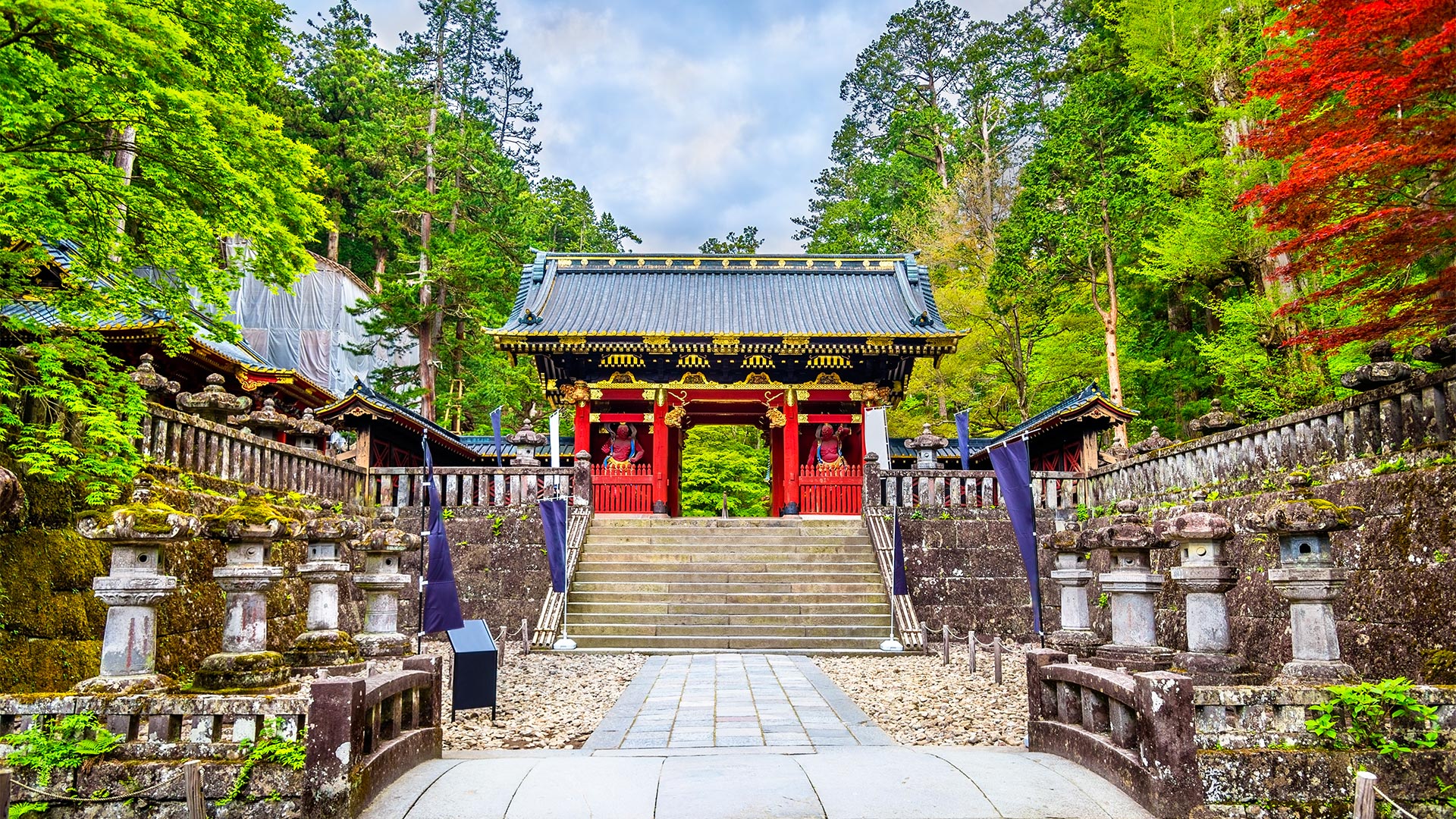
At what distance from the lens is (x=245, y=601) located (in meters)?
5.91

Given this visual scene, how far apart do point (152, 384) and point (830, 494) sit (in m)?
12.0

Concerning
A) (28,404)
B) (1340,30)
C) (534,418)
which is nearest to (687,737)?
(28,404)

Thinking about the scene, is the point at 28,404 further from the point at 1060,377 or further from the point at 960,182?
the point at 960,182

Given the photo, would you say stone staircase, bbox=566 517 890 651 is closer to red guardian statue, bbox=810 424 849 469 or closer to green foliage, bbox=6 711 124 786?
red guardian statue, bbox=810 424 849 469

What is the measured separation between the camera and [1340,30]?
29.1 feet

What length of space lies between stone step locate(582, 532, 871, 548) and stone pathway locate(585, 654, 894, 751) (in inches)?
171

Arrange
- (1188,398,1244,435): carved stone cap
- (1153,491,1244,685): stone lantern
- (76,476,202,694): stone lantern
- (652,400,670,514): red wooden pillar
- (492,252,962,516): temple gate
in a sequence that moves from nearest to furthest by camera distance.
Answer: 1. (76,476,202,694): stone lantern
2. (1153,491,1244,685): stone lantern
3. (1188,398,1244,435): carved stone cap
4. (492,252,962,516): temple gate
5. (652,400,670,514): red wooden pillar

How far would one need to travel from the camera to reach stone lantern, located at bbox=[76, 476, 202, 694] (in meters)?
5.03

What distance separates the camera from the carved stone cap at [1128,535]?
6664 millimetres

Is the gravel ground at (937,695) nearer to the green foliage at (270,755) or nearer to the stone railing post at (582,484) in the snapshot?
the green foliage at (270,755)

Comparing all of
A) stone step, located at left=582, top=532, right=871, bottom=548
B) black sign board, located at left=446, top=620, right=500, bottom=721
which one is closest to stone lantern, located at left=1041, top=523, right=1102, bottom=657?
black sign board, located at left=446, top=620, right=500, bottom=721

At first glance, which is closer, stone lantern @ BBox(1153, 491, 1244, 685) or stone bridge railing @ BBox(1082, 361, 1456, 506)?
stone lantern @ BBox(1153, 491, 1244, 685)

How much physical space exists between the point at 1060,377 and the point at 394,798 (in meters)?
20.3

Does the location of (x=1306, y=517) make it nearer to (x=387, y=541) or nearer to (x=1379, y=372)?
(x=1379, y=372)
